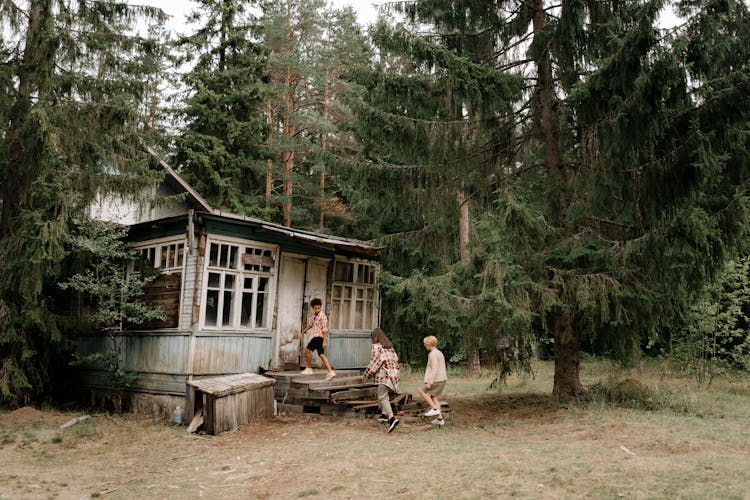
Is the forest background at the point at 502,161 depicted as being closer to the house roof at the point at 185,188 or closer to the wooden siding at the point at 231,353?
the wooden siding at the point at 231,353

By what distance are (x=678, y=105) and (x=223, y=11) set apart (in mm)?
18886

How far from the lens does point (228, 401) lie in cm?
1072

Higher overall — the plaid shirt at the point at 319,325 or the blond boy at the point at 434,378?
the plaid shirt at the point at 319,325

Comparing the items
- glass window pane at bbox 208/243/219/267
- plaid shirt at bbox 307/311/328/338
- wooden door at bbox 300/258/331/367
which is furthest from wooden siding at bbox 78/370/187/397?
wooden door at bbox 300/258/331/367

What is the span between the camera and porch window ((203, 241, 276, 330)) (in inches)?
490

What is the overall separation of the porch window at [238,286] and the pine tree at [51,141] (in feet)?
7.58

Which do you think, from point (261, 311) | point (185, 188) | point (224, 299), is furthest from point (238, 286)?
point (185, 188)

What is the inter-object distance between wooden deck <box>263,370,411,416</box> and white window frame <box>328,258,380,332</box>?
7.92 feet

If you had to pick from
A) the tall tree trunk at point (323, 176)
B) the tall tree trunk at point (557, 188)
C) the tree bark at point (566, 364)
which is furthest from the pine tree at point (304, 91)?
the tree bark at point (566, 364)

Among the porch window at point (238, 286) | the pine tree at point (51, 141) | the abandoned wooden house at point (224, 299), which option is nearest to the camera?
the pine tree at point (51, 141)

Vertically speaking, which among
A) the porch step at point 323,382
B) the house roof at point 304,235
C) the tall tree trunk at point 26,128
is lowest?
the porch step at point 323,382

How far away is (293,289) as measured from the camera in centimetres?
1388

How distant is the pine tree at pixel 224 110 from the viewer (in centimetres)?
2214

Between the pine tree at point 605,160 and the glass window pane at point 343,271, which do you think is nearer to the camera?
the pine tree at point 605,160
